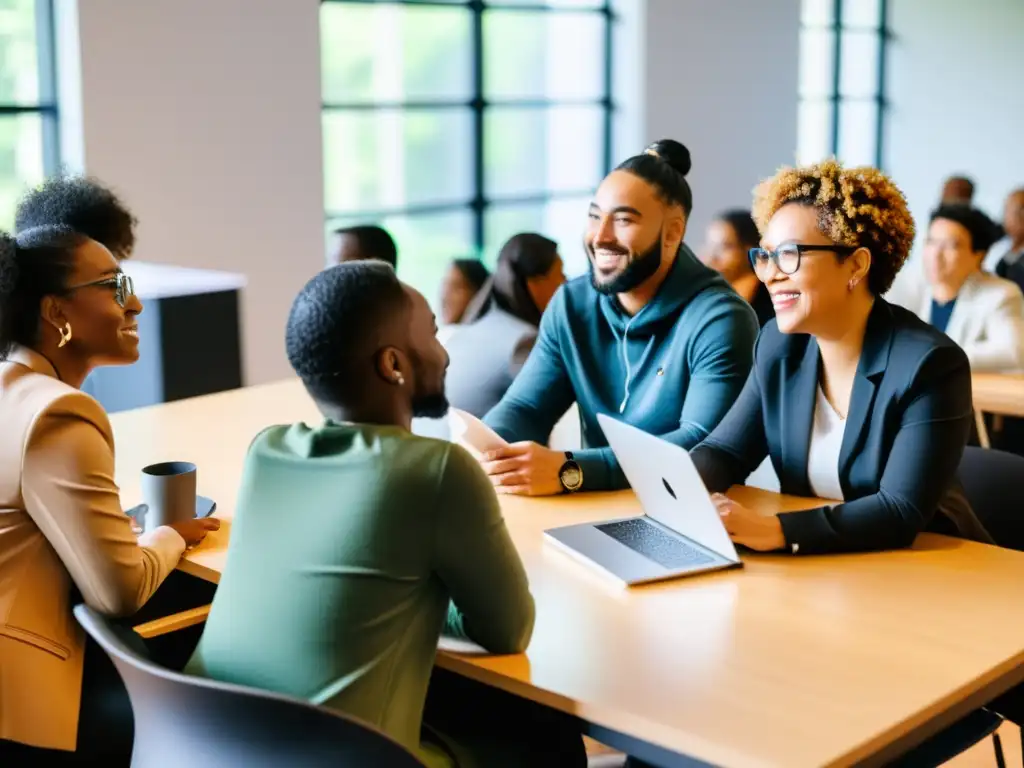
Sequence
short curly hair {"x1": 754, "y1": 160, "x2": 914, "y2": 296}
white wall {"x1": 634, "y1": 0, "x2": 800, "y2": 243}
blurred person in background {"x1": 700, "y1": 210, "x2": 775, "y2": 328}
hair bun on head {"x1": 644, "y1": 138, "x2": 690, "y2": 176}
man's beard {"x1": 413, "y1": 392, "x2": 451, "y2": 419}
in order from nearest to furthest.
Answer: man's beard {"x1": 413, "y1": 392, "x2": 451, "y2": 419}, short curly hair {"x1": 754, "y1": 160, "x2": 914, "y2": 296}, hair bun on head {"x1": 644, "y1": 138, "x2": 690, "y2": 176}, blurred person in background {"x1": 700, "y1": 210, "x2": 775, "y2": 328}, white wall {"x1": 634, "y1": 0, "x2": 800, "y2": 243}

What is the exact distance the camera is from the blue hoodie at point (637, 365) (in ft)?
8.54

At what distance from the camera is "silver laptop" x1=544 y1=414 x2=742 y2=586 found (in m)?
1.94

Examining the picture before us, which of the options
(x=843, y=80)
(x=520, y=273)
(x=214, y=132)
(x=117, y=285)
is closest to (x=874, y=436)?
(x=117, y=285)

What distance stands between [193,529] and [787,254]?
3.55 ft

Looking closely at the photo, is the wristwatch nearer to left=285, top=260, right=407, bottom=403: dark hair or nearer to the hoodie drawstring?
the hoodie drawstring

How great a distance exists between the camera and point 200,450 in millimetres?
2740

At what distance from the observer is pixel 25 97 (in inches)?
193

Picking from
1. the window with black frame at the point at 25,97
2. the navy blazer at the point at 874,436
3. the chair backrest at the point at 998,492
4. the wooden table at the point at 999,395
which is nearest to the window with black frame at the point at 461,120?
the window with black frame at the point at 25,97

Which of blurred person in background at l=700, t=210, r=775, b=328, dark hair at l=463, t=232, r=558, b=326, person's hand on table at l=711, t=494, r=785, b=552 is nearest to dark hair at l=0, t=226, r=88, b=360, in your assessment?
person's hand on table at l=711, t=494, r=785, b=552

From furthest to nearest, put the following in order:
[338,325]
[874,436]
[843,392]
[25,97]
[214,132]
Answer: [214,132]
[25,97]
[843,392]
[874,436]
[338,325]

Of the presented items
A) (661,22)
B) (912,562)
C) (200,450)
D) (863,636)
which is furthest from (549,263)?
(661,22)

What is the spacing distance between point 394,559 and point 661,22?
6403mm

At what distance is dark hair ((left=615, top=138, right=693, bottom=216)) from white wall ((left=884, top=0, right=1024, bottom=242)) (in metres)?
6.78

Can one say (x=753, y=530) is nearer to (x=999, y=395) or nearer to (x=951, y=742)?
(x=951, y=742)
